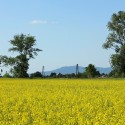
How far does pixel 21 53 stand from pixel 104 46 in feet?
57.0

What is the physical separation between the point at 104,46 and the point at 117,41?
2.26 m

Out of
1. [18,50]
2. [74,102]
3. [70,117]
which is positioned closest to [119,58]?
[18,50]

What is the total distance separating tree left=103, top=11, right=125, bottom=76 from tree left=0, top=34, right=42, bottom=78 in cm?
1602

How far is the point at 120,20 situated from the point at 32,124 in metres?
68.9

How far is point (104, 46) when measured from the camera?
255 ft

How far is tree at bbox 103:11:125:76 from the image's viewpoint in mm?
74812

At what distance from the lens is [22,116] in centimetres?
1158

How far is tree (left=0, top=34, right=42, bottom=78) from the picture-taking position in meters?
85.9

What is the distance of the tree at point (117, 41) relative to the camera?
245ft

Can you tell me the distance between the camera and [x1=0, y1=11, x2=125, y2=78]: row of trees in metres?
75.1

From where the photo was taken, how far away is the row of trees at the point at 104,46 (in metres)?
75.1

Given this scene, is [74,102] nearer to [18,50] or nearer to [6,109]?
[6,109]

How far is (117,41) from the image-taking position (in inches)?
3044

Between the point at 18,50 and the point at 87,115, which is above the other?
the point at 18,50
